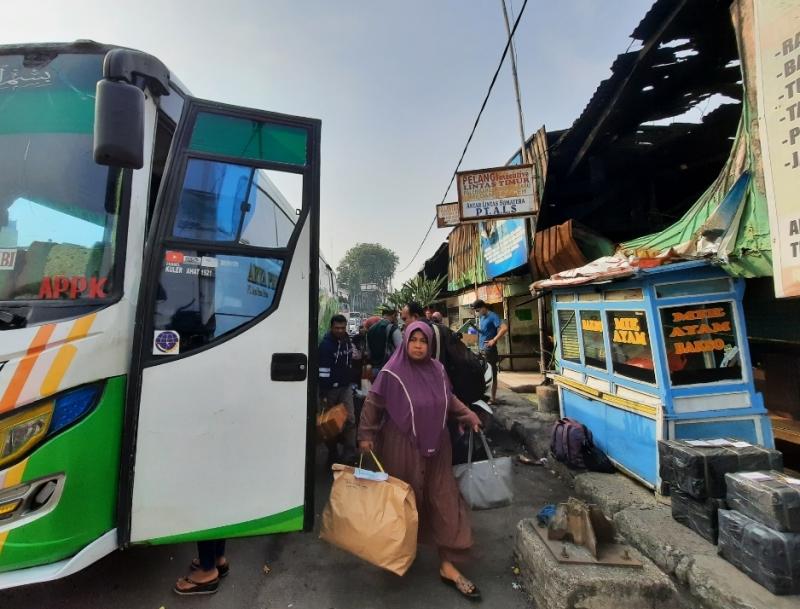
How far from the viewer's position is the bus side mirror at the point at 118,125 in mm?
1745

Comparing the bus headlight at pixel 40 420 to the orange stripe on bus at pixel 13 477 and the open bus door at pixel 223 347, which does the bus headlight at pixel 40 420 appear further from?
the open bus door at pixel 223 347

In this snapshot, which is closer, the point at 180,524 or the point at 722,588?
the point at 180,524

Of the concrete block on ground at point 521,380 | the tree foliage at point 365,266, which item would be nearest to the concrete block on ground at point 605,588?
the concrete block on ground at point 521,380

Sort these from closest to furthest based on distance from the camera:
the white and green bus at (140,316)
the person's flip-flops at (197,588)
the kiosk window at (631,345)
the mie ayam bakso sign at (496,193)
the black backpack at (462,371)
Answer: the white and green bus at (140,316)
the person's flip-flops at (197,588)
the kiosk window at (631,345)
the black backpack at (462,371)
the mie ayam bakso sign at (496,193)

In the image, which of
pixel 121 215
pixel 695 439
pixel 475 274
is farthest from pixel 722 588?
pixel 475 274

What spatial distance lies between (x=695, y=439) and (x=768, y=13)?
338cm

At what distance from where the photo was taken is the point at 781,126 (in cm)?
275

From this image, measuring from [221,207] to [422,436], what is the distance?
1947mm

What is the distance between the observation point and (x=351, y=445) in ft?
14.9

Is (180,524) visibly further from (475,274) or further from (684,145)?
(475,274)

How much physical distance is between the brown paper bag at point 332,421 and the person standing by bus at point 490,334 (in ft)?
10.4

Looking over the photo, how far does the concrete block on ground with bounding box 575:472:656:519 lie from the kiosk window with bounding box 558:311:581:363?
1.48 metres

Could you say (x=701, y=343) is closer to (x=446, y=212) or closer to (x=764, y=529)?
(x=764, y=529)

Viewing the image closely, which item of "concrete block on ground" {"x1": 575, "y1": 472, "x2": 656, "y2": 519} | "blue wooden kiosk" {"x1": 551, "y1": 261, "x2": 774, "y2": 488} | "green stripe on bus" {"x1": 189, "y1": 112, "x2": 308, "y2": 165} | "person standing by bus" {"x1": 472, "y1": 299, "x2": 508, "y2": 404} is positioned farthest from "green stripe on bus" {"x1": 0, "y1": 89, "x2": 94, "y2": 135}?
"person standing by bus" {"x1": 472, "y1": 299, "x2": 508, "y2": 404}
